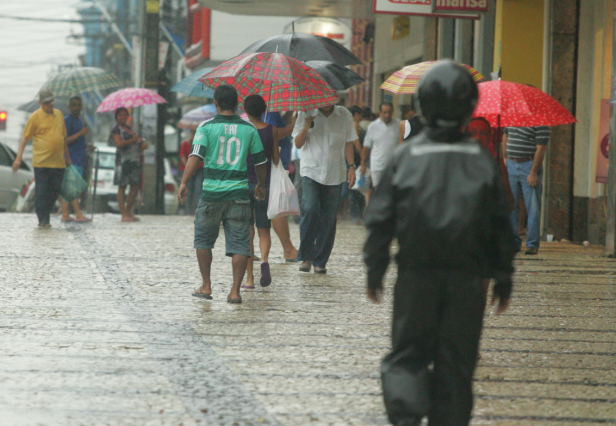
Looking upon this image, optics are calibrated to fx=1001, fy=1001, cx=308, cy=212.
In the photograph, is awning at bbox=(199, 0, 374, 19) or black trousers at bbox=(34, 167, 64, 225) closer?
black trousers at bbox=(34, 167, 64, 225)

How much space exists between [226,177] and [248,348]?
1.83m

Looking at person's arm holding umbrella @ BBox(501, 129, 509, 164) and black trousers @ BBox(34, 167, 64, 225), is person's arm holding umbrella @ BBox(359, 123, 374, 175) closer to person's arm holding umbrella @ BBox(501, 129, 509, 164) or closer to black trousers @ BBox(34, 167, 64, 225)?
person's arm holding umbrella @ BBox(501, 129, 509, 164)

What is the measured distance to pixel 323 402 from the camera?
452 cm

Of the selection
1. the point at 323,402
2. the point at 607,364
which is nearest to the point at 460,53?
the point at 607,364

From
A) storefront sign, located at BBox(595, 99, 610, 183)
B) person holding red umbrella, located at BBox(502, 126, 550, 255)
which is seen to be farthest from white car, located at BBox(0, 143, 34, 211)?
storefront sign, located at BBox(595, 99, 610, 183)

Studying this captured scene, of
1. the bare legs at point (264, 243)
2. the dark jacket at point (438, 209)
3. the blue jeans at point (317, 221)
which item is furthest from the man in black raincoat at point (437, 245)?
the blue jeans at point (317, 221)

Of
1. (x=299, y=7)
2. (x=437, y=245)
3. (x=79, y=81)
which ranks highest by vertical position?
(x=299, y=7)

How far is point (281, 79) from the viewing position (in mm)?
8055

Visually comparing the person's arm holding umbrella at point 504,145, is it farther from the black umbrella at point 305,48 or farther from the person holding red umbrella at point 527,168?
the black umbrella at point 305,48

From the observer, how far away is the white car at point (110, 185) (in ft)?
68.1

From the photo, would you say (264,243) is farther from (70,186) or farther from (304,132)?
(70,186)

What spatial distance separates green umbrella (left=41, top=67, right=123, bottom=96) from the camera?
16172mm

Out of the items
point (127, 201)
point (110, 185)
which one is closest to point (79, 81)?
point (127, 201)

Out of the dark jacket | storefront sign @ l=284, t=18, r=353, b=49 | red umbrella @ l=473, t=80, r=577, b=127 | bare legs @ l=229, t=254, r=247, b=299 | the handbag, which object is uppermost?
storefront sign @ l=284, t=18, r=353, b=49
